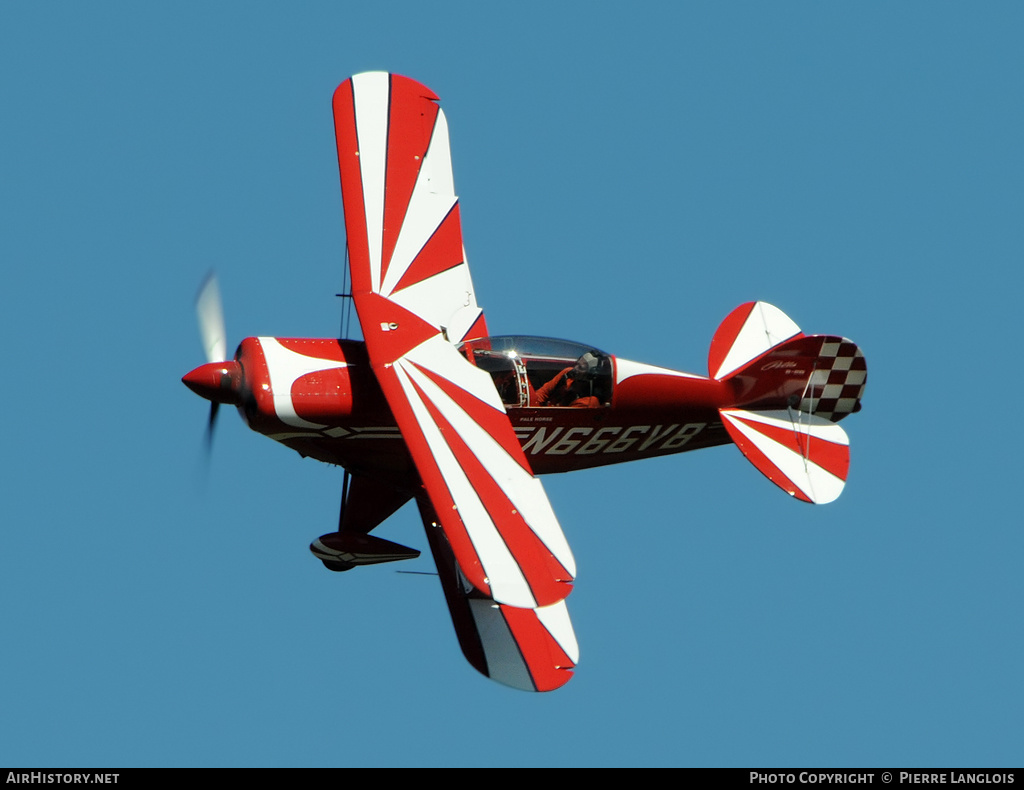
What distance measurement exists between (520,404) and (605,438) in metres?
1.08

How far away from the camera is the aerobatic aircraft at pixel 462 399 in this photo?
16000 millimetres

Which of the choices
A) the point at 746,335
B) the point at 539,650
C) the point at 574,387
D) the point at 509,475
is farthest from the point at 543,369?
the point at 539,650

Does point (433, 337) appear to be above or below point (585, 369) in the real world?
above

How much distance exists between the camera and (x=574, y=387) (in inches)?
704

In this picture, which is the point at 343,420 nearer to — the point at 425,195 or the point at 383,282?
the point at 383,282

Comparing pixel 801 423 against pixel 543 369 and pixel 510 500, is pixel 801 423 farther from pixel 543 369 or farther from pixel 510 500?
pixel 510 500

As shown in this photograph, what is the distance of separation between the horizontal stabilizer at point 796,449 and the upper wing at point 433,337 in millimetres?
2815

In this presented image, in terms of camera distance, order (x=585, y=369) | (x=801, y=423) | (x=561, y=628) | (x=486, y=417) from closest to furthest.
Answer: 1. (x=486, y=417)
2. (x=561, y=628)
3. (x=585, y=369)
4. (x=801, y=423)

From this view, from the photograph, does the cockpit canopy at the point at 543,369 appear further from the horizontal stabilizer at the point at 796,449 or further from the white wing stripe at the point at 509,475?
the horizontal stabilizer at the point at 796,449

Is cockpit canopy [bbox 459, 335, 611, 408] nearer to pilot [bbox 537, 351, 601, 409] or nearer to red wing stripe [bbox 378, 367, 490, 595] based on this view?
pilot [bbox 537, 351, 601, 409]

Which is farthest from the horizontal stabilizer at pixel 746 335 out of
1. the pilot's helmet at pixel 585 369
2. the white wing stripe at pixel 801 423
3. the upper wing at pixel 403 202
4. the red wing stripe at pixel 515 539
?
the red wing stripe at pixel 515 539

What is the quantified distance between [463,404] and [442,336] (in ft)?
3.15
